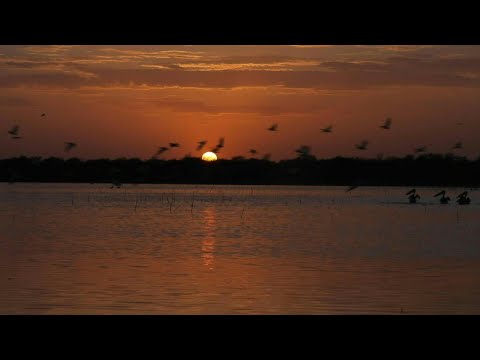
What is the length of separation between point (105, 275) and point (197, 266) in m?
3.12

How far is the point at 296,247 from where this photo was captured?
28375 millimetres

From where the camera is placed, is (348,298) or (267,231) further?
(267,231)

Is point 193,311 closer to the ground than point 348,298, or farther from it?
closer to the ground

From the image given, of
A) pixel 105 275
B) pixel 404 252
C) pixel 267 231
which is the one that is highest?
pixel 267 231
